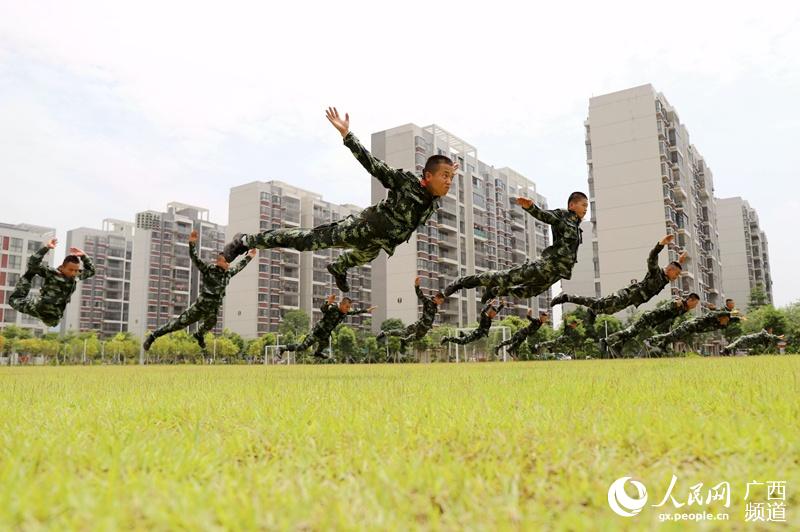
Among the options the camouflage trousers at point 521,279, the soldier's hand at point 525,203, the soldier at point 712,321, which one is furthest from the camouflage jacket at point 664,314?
the soldier's hand at point 525,203

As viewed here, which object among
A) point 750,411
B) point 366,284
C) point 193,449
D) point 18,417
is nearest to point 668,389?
point 750,411

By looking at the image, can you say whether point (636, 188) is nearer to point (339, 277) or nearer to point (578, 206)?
point (578, 206)

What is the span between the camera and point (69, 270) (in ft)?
40.9

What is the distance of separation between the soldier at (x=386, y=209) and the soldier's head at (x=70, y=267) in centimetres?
623

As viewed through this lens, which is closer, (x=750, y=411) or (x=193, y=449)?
(x=193, y=449)

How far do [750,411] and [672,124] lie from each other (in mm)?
73866

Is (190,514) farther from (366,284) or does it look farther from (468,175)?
(366,284)

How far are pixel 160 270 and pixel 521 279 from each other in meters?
96.6

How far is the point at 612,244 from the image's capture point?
213ft

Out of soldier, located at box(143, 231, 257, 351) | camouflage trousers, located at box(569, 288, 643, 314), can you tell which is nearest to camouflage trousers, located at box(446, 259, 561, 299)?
camouflage trousers, located at box(569, 288, 643, 314)

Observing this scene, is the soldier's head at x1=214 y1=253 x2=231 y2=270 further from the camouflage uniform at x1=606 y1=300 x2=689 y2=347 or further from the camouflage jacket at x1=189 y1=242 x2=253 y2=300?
the camouflage uniform at x1=606 y1=300 x2=689 y2=347

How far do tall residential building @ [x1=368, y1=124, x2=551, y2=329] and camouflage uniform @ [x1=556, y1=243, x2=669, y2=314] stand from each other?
178 ft

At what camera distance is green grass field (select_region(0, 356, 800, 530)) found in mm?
1870

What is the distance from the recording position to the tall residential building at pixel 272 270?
3440 inches
